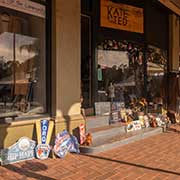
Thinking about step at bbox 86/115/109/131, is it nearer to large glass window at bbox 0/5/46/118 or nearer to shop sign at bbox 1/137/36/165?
large glass window at bbox 0/5/46/118

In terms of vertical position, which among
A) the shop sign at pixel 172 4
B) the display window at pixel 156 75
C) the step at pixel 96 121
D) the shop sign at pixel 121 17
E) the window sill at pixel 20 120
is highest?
the shop sign at pixel 172 4

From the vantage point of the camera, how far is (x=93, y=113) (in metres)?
8.05

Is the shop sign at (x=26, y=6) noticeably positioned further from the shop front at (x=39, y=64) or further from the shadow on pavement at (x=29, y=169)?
the shadow on pavement at (x=29, y=169)

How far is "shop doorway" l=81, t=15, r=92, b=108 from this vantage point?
26.7 feet

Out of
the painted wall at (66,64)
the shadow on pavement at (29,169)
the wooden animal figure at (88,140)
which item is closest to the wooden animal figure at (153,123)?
the painted wall at (66,64)

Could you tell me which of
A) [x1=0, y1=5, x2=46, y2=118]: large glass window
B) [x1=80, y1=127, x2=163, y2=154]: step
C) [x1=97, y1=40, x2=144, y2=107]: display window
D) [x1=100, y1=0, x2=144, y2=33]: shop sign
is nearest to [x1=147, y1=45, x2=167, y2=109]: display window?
[x1=97, y1=40, x2=144, y2=107]: display window

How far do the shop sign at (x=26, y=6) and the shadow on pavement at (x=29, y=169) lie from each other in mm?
2633

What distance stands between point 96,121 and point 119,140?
0.88 metres

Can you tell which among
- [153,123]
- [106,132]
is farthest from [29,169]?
[153,123]

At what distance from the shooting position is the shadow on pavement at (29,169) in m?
4.71

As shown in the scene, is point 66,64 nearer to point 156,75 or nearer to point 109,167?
point 109,167

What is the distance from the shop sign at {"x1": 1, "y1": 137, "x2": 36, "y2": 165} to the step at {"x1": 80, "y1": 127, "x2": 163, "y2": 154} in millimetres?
988

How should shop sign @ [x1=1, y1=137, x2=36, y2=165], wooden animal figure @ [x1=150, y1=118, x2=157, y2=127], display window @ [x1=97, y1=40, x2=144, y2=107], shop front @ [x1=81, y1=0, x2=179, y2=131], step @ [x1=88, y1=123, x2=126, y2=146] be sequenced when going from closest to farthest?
1. shop sign @ [x1=1, y1=137, x2=36, y2=165]
2. step @ [x1=88, y1=123, x2=126, y2=146]
3. shop front @ [x1=81, y1=0, x2=179, y2=131]
4. wooden animal figure @ [x1=150, y1=118, x2=157, y2=127]
5. display window @ [x1=97, y1=40, x2=144, y2=107]

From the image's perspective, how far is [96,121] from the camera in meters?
7.41
